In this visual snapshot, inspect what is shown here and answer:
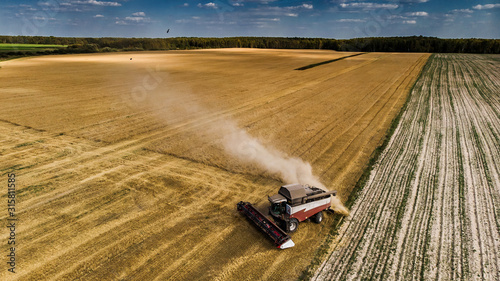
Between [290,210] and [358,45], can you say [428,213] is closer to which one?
[290,210]

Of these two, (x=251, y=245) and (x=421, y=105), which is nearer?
(x=251, y=245)

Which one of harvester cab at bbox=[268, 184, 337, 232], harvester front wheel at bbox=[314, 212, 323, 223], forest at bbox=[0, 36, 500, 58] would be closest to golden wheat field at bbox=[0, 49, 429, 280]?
harvester front wheel at bbox=[314, 212, 323, 223]

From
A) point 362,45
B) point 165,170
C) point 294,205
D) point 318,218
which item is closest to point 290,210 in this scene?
point 294,205

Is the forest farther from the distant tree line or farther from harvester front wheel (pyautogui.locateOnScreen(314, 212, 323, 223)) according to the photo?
harvester front wheel (pyautogui.locateOnScreen(314, 212, 323, 223))

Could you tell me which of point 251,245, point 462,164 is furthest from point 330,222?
point 462,164

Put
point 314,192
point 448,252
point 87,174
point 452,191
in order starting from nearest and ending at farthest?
1. point 448,252
2. point 314,192
3. point 452,191
4. point 87,174

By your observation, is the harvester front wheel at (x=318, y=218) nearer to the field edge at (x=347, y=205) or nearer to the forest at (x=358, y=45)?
the field edge at (x=347, y=205)

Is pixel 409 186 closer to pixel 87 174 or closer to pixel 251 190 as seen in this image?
pixel 251 190
